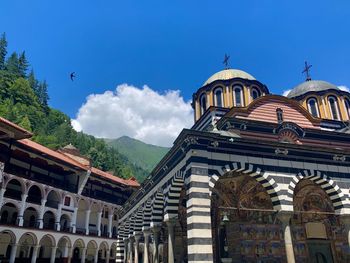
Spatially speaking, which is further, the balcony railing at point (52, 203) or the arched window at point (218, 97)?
the balcony railing at point (52, 203)

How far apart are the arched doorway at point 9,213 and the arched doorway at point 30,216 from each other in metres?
1.15

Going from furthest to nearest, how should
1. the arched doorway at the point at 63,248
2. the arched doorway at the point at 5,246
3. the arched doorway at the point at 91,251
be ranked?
the arched doorway at the point at 91,251 < the arched doorway at the point at 63,248 < the arched doorway at the point at 5,246

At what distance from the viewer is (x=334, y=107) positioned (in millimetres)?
25641

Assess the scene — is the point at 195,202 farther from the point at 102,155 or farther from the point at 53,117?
the point at 53,117

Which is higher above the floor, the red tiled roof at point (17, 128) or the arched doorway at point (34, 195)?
the red tiled roof at point (17, 128)

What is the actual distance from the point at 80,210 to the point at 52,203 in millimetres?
4649

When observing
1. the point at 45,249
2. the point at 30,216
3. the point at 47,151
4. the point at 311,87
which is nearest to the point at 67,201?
the point at 30,216

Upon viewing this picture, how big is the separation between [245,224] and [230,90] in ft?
35.4

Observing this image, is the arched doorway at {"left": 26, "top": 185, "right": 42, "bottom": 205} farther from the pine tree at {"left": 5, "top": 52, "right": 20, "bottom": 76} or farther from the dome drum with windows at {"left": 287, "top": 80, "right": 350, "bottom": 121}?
the pine tree at {"left": 5, "top": 52, "right": 20, "bottom": 76}

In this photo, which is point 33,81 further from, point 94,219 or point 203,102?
point 203,102

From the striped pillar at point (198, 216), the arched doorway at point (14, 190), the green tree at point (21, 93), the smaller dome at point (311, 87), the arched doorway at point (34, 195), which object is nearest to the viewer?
the striped pillar at point (198, 216)

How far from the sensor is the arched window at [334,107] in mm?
25125

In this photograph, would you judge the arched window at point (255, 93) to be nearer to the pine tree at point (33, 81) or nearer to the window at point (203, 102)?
the window at point (203, 102)

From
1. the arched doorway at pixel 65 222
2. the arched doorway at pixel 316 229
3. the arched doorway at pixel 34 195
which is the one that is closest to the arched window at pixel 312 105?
the arched doorway at pixel 316 229
